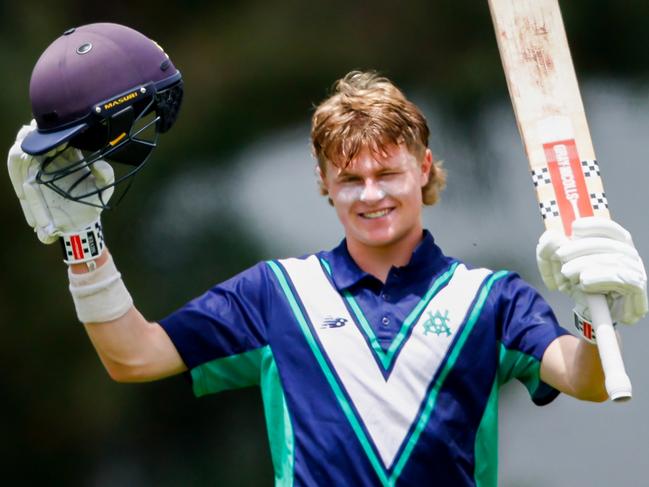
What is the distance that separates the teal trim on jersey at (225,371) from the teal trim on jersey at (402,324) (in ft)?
0.71

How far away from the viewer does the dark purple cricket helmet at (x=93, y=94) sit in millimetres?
2691

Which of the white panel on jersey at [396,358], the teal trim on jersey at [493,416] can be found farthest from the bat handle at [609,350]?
the white panel on jersey at [396,358]

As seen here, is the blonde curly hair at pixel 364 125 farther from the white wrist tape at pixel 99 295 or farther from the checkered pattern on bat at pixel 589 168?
the white wrist tape at pixel 99 295

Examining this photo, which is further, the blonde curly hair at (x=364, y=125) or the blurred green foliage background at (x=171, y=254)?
the blurred green foliage background at (x=171, y=254)

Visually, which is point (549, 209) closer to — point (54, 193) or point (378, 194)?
point (378, 194)

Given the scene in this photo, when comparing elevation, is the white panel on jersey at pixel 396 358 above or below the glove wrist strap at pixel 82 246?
below

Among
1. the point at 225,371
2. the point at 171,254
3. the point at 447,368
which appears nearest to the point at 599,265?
the point at 447,368

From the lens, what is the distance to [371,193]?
2.82 meters

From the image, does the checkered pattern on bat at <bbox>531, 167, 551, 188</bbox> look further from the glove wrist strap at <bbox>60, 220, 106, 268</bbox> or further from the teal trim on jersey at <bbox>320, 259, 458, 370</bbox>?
the glove wrist strap at <bbox>60, 220, 106, 268</bbox>

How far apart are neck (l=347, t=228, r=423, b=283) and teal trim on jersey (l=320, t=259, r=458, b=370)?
7cm

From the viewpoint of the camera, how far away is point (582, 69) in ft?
13.0

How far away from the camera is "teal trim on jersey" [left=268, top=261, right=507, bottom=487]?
9.00 feet

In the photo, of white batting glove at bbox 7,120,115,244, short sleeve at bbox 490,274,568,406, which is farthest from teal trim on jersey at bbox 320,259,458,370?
white batting glove at bbox 7,120,115,244

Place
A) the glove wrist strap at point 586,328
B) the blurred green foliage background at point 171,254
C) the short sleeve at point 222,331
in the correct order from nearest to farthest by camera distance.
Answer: the glove wrist strap at point 586,328 → the short sleeve at point 222,331 → the blurred green foliage background at point 171,254
